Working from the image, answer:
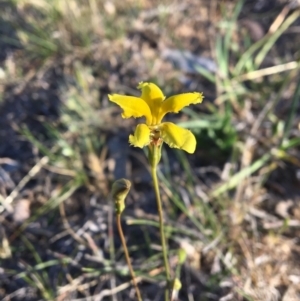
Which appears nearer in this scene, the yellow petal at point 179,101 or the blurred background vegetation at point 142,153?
the yellow petal at point 179,101

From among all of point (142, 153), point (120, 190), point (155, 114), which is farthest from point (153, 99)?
point (142, 153)

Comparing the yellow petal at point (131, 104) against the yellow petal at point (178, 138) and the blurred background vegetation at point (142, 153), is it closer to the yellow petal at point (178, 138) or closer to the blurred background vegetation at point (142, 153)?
the yellow petal at point (178, 138)

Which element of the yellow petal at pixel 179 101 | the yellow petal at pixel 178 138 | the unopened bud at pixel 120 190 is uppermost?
the yellow petal at pixel 179 101

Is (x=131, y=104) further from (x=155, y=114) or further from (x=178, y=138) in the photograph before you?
(x=178, y=138)

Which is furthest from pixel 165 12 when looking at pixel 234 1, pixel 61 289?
pixel 61 289

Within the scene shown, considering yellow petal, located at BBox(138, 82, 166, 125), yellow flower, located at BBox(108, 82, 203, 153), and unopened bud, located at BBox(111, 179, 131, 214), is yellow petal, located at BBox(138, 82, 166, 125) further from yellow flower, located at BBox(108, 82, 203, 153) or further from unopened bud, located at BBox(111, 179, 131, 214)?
unopened bud, located at BBox(111, 179, 131, 214)

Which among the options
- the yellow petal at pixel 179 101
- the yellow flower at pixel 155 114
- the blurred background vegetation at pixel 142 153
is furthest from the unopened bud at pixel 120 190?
the blurred background vegetation at pixel 142 153

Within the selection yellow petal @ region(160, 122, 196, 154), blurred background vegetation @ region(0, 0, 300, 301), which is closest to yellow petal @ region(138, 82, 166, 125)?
yellow petal @ region(160, 122, 196, 154)
